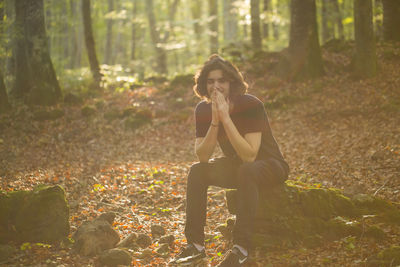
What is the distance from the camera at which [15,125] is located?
33.5 ft

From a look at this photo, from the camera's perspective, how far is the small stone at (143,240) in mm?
4375

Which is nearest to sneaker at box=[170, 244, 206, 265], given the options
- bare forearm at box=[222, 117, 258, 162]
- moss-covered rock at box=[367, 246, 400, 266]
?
bare forearm at box=[222, 117, 258, 162]

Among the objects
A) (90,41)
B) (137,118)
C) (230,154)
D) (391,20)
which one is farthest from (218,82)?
(90,41)

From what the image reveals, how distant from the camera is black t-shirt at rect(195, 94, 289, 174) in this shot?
3.97m

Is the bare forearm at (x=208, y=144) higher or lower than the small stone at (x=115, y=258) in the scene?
higher

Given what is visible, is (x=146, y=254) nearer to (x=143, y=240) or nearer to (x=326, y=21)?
(x=143, y=240)

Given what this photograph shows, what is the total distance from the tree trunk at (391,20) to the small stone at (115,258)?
12283 mm

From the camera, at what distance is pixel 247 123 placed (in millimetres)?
3969

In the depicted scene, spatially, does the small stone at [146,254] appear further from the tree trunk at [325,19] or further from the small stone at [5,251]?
the tree trunk at [325,19]

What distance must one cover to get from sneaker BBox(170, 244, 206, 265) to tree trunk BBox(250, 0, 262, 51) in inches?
537

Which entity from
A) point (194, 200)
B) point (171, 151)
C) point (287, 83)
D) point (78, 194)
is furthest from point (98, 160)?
point (287, 83)

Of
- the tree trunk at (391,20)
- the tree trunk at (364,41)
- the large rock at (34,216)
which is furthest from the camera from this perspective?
the tree trunk at (391,20)

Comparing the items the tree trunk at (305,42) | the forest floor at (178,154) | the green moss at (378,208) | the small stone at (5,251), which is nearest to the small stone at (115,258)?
the forest floor at (178,154)

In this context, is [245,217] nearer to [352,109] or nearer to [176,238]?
[176,238]
